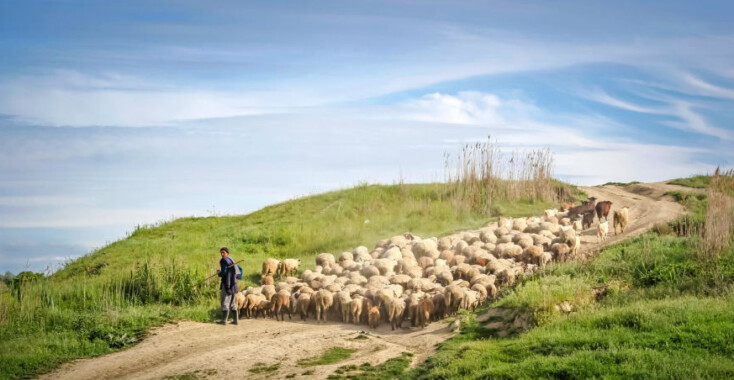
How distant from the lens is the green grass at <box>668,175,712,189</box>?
3151 centimetres

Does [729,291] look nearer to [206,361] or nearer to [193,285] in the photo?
[206,361]

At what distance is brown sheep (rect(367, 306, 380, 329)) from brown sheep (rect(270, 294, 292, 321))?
2189mm

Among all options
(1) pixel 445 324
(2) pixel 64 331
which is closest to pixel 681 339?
(1) pixel 445 324

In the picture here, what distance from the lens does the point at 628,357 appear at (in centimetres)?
888

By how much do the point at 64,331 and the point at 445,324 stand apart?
818cm

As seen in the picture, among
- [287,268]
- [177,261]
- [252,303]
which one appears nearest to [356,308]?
[252,303]

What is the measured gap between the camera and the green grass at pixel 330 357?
36.4 ft

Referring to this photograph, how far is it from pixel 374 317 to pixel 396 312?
0.45m

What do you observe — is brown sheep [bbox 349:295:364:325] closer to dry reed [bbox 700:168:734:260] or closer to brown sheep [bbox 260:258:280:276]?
brown sheep [bbox 260:258:280:276]

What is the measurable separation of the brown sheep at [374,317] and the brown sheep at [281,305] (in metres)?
2.19

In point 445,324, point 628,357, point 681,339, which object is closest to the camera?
point 628,357

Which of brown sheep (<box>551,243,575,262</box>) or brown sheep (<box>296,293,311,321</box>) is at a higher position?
brown sheep (<box>551,243,575,262</box>)

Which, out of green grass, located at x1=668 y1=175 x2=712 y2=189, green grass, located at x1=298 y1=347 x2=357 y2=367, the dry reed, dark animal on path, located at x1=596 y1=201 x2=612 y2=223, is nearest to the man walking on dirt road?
green grass, located at x1=298 y1=347 x2=357 y2=367

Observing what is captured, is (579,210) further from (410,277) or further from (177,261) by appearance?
(177,261)
